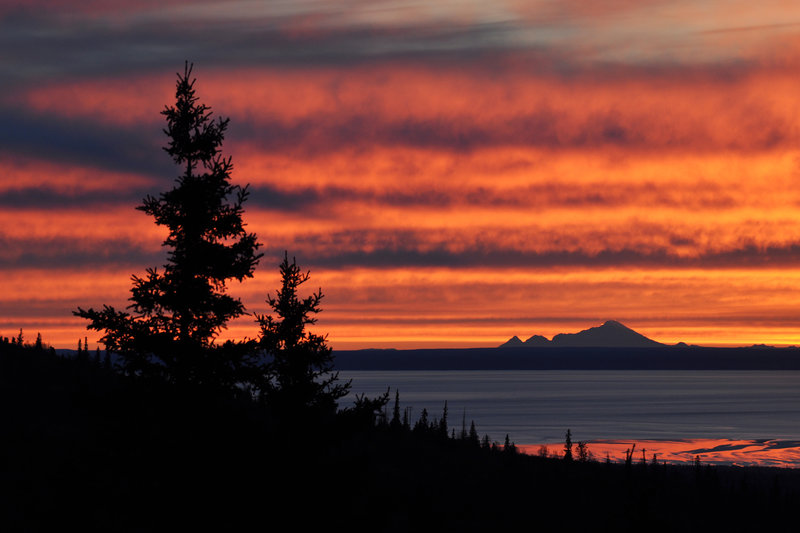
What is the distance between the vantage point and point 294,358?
26734 mm

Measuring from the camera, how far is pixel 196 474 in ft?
67.5

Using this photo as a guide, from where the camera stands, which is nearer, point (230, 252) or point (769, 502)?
point (230, 252)

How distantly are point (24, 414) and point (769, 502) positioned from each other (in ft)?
358

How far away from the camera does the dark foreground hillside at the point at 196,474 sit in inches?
804

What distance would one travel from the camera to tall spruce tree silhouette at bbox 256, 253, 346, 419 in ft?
86.0

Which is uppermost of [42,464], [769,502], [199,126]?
[199,126]

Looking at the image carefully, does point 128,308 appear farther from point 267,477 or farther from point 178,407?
point 267,477

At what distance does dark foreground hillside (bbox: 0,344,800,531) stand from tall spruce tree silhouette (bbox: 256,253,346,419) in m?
0.69

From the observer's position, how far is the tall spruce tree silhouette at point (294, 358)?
26219 mm

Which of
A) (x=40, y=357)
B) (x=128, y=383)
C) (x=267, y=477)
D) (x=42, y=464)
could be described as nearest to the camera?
(x=128, y=383)

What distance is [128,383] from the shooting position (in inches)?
811

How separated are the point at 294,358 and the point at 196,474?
6.68 meters

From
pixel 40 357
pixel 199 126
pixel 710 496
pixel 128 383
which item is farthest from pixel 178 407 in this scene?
pixel 710 496

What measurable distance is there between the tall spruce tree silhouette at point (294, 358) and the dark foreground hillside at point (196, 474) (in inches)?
27.3
